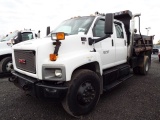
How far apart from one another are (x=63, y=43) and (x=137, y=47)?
3909 mm

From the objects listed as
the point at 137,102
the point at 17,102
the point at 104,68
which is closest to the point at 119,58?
the point at 104,68

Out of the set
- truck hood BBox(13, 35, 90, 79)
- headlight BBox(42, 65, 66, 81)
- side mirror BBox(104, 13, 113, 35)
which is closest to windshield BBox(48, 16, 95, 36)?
truck hood BBox(13, 35, 90, 79)

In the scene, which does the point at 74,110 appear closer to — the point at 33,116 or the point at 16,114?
the point at 33,116

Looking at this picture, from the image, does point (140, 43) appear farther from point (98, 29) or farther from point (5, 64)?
point (5, 64)

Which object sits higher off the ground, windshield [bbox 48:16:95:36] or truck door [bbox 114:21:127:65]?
windshield [bbox 48:16:95:36]

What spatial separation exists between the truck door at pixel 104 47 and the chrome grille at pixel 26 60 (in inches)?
61.8

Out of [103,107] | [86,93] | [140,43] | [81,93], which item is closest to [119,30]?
[140,43]

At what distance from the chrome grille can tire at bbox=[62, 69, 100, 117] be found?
824 millimetres

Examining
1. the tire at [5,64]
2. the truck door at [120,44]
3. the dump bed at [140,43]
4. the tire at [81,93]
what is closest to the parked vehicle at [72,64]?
the tire at [81,93]

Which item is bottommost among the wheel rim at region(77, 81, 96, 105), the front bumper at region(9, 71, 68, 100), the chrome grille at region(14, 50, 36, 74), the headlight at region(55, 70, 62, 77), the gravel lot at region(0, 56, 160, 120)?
the gravel lot at region(0, 56, 160, 120)

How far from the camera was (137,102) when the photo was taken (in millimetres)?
3975

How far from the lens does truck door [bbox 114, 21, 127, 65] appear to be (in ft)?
15.5

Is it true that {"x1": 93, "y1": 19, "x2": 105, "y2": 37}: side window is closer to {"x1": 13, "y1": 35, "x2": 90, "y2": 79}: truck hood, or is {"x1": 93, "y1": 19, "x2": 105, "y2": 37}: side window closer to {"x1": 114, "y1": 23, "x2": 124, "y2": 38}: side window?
{"x1": 13, "y1": 35, "x2": 90, "y2": 79}: truck hood

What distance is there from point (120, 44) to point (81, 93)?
8.17ft
